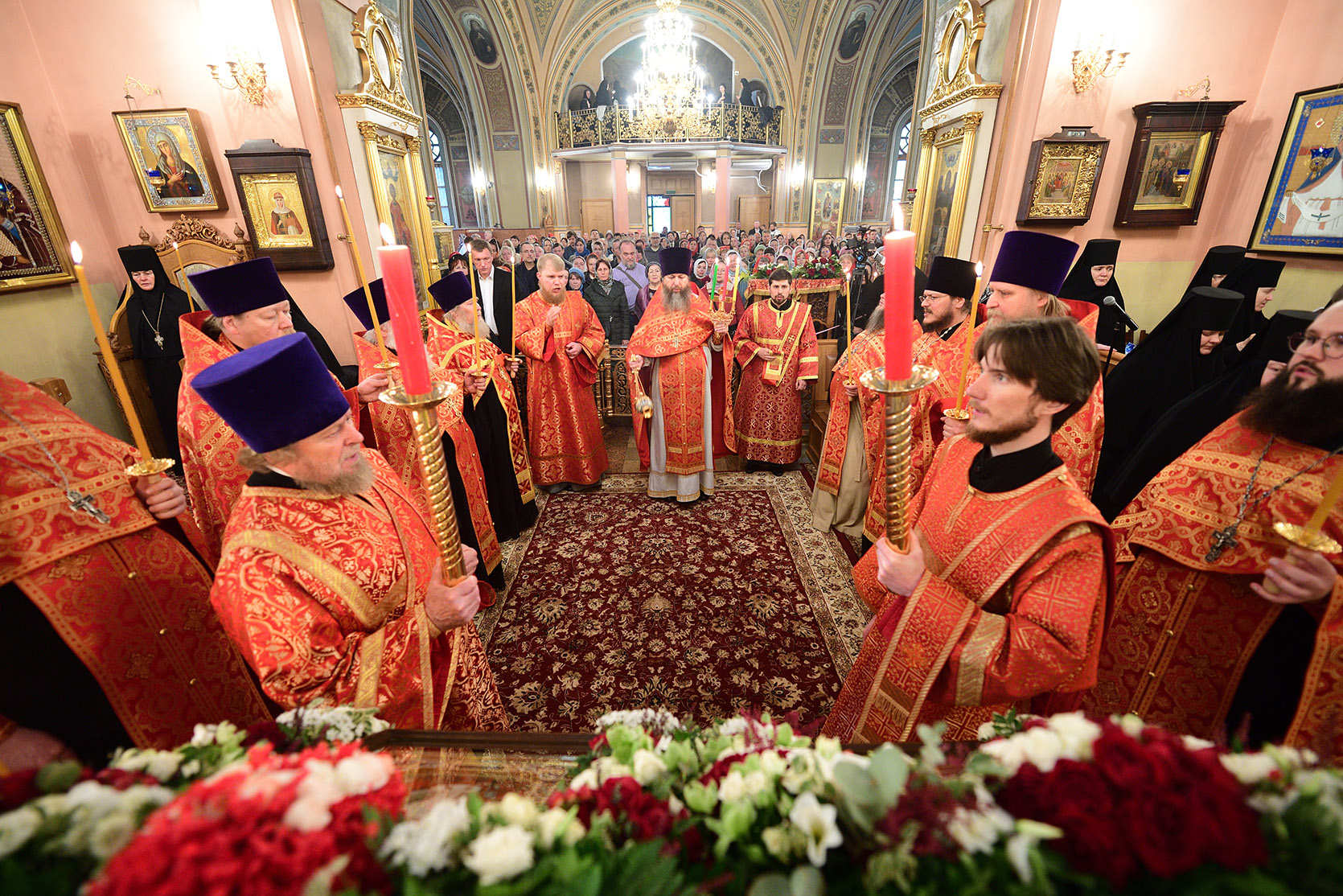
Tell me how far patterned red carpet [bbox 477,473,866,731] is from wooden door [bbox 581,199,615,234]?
70.0 ft

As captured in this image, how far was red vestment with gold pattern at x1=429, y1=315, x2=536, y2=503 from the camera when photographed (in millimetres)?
3660

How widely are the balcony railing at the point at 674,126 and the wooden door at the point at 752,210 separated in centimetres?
352

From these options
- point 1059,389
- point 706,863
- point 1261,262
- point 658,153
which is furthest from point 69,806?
point 658,153

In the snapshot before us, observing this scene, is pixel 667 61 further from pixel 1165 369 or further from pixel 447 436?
pixel 1165 369

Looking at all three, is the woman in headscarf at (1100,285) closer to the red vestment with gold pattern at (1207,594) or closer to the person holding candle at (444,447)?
the red vestment with gold pattern at (1207,594)

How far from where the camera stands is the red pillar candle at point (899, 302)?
81cm

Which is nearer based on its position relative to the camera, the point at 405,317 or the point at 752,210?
the point at 405,317

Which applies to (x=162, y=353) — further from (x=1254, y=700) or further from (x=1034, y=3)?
(x=1034, y=3)

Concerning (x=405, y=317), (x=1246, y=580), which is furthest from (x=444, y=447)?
(x=1246, y=580)

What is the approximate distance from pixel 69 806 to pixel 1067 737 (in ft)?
4.67

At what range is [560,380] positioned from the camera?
16.6 ft

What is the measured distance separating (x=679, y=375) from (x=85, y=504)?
385cm

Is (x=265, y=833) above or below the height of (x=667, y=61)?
below

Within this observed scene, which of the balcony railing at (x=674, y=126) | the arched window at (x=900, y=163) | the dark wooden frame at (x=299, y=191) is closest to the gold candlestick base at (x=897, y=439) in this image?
the dark wooden frame at (x=299, y=191)
